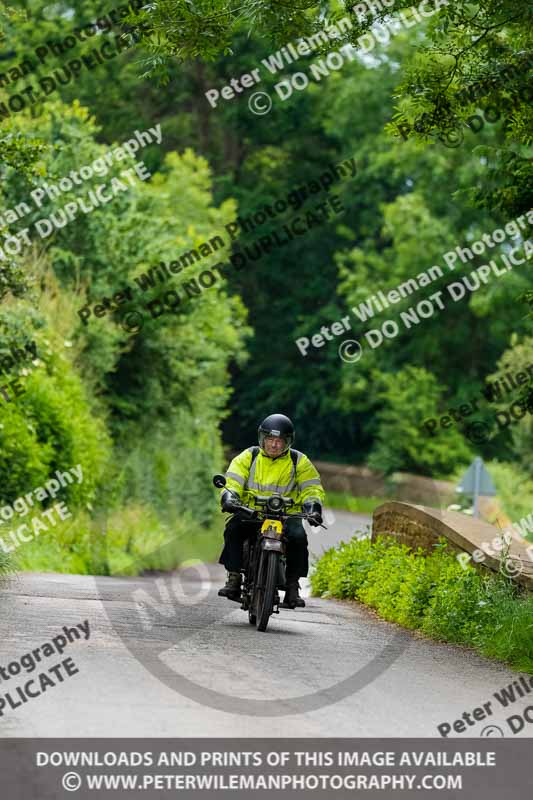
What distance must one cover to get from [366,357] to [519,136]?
134 feet

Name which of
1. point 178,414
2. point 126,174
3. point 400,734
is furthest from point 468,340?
point 400,734

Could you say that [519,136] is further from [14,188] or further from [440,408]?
[440,408]

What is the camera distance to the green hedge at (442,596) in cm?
1252

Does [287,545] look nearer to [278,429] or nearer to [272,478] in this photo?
[272,478]

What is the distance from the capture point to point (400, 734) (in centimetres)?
846

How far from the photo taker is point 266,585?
1302cm

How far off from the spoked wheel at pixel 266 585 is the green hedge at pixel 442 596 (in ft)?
5.40

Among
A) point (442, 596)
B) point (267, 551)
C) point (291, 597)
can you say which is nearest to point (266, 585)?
point (267, 551)

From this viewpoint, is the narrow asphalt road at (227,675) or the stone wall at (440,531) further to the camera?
the stone wall at (440,531)

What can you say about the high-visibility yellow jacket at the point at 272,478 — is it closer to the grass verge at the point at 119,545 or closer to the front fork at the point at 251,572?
the front fork at the point at 251,572

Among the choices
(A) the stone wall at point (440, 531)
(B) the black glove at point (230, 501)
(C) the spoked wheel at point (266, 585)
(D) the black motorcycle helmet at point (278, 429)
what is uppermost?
(D) the black motorcycle helmet at point (278, 429)

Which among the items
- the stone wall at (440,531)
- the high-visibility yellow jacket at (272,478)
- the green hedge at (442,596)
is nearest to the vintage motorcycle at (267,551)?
the high-visibility yellow jacket at (272,478)

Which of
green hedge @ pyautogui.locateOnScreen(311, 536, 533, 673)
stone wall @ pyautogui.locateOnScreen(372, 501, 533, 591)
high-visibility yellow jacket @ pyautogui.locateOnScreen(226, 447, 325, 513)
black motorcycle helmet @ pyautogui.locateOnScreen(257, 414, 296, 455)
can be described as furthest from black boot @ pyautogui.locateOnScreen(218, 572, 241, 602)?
stone wall @ pyautogui.locateOnScreen(372, 501, 533, 591)

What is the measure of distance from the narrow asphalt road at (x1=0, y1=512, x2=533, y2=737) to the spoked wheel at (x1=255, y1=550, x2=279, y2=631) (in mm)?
144
